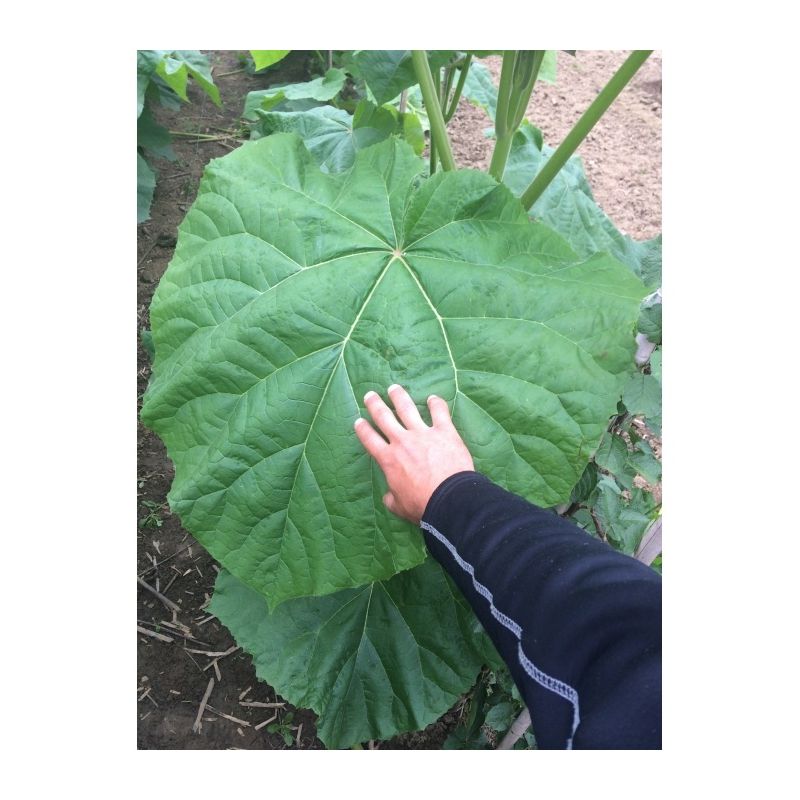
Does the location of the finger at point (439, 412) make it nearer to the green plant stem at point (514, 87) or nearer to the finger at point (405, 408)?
the finger at point (405, 408)

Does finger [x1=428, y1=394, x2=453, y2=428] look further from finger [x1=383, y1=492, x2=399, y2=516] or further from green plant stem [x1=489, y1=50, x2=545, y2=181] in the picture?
green plant stem [x1=489, y1=50, x2=545, y2=181]

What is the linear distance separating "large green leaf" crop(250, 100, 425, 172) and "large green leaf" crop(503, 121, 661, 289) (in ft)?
1.59

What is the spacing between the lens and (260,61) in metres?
2.46

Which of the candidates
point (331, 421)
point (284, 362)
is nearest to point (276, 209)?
point (284, 362)

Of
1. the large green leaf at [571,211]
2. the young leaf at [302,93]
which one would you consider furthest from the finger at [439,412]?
the young leaf at [302,93]

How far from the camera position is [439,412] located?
168 cm

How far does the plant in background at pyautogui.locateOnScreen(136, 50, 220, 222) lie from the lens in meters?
3.12

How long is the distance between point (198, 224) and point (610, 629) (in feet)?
4.60

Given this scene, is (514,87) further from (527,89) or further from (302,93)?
(302,93)

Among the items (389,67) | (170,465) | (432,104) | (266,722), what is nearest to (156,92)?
(170,465)

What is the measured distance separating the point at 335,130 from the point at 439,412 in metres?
1.62

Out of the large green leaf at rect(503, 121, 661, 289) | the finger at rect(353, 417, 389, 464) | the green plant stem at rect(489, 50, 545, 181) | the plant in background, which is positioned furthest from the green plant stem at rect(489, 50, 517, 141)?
the plant in background

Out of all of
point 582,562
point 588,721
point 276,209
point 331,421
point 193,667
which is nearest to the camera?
point 588,721

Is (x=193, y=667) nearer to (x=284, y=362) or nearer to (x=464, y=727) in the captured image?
(x=464, y=727)
